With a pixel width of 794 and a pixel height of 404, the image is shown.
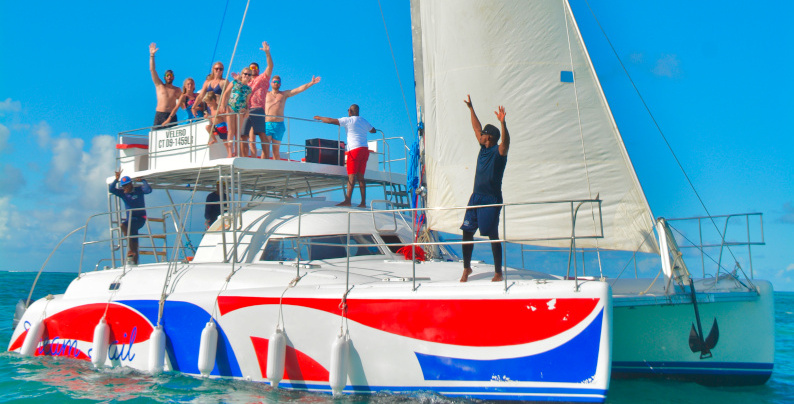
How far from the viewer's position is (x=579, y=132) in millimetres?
8016

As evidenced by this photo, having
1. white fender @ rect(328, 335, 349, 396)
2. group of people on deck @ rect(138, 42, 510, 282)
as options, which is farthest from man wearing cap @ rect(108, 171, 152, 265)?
white fender @ rect(328, 335, 349, 396)

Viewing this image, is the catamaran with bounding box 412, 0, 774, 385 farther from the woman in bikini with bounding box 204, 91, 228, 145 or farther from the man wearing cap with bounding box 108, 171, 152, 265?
the man wearing cap with bounding box 108, 171, 152, 265

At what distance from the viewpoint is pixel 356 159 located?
10664 mm

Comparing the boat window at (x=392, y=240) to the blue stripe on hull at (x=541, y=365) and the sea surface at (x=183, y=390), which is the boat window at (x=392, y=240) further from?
the blue stripe on hull at (x=541, y=365)

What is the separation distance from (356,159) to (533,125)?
3.35m

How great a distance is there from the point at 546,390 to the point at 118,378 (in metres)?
5.28

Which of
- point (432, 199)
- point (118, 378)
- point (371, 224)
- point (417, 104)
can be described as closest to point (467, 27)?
point (417, 104)

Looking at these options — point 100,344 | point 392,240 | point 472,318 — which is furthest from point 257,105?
point 472,318

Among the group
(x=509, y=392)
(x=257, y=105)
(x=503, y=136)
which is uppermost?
(x=257, y=105)

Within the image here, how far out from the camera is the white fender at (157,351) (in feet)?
25.8

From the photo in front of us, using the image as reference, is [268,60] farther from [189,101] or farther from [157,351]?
[157,351]

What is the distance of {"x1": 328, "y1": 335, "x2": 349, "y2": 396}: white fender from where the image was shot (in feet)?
21.5

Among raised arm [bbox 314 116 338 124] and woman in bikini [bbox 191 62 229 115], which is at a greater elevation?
woman in bikini [bbox 191 62 229 115]

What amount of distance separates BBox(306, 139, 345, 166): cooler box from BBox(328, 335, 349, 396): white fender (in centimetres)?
501
